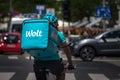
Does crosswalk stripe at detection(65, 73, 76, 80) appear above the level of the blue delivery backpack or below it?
below

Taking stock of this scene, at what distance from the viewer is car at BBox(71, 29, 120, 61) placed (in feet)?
83.9

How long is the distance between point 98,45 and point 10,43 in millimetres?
7845

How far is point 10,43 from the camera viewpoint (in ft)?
104

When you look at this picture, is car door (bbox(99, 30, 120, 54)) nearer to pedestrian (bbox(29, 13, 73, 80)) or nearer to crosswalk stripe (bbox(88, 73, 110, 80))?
crosswalk stripe (bbox(88, 73, 110, 80))

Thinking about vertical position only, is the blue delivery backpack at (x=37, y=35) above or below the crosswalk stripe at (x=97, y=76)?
above

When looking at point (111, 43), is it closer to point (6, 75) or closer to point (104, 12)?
point (104, 12)

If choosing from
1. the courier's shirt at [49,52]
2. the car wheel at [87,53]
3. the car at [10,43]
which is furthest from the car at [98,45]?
the courier's shirt at [49,52]

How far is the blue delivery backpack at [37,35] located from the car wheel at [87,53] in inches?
705

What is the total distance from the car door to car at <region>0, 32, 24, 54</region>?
7.18m

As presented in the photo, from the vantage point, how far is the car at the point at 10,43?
103 ft

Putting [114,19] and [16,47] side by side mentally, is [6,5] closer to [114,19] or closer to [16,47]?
[114,19]

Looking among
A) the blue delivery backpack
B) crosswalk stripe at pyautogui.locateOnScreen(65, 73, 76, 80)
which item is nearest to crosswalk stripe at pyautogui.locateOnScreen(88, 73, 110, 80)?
crosswalk stripe at pyautogui.locateOnScreen(65, 73, 76, 80)

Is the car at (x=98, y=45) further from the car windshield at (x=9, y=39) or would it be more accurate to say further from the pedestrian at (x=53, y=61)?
the pedestrian at (x=53, y=61)

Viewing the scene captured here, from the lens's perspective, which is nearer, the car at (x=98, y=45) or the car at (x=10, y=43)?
the car at (x=98, y=45)
